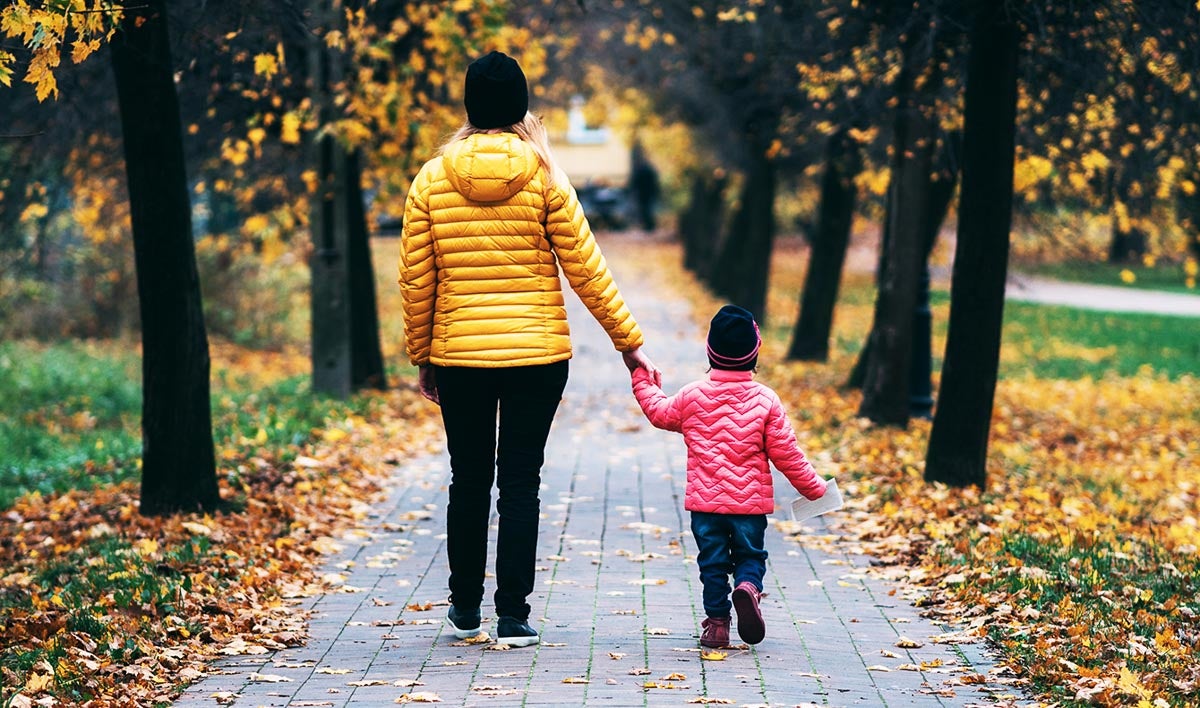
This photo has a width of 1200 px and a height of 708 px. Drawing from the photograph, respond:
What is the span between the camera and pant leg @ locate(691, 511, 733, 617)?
18.0 feet

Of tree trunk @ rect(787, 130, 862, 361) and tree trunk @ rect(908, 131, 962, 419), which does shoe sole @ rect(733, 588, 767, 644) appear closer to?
tree trunk @ rect(908, 131, 962, 419)

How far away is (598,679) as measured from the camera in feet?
16.7

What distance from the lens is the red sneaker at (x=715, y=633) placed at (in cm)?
554

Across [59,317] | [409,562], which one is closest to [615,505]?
[409,562]

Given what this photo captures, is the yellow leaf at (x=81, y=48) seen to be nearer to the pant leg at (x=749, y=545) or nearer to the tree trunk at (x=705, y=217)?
the pant leg at (x=749, y=545)

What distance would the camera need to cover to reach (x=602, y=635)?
19.1 ft

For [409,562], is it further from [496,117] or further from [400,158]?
[400,158]

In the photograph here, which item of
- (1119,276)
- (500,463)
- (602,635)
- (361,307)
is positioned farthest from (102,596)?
(1119,276)

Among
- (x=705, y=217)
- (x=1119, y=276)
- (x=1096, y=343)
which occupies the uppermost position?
(x=705, y=217)

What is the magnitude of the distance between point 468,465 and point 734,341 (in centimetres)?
111

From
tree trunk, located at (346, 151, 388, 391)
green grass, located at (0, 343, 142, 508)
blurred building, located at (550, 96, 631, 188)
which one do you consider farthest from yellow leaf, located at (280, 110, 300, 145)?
blurred building, located at (550, 96, 631, 188)

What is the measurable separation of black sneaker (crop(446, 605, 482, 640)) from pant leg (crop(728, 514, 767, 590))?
105 centimetres

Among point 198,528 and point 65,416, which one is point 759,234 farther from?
point 198,528

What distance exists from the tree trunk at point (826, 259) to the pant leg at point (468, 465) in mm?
12169
